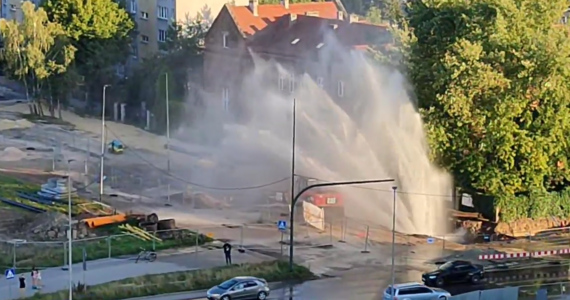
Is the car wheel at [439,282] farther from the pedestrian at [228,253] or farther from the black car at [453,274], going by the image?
the pedestrian at [228,253]

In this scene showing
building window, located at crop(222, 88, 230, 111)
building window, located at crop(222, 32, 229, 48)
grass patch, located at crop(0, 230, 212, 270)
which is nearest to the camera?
A: grass patch, located at crop(0, 230, 212, 270)

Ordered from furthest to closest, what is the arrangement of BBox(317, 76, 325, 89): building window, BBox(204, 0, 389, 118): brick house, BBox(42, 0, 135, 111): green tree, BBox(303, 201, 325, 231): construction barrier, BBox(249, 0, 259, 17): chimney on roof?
BBox(42, 0, 135, 111): green tree, BBox(249, 0, 259, 17): chimney on roof, BBox(204, 0, 389, 118): brick house, BBox(317, 76, 325, 89): building window, BBox(303, 201, 325, 231): construction barrier

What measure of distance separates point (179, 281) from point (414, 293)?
973 cm

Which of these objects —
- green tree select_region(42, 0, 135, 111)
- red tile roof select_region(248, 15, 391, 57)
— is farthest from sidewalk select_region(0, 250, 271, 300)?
green tree select_region(42, 0, 135, 111)

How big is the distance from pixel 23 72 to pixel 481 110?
43467 millimetres

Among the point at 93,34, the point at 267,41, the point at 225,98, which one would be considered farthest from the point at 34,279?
the point at 93,34

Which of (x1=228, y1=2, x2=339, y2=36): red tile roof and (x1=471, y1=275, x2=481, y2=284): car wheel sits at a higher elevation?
(x1=228, y1=2, x2=339, y2=36): red tile roof

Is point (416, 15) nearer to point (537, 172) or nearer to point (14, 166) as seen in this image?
point (537, 172)

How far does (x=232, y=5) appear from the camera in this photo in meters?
82.6

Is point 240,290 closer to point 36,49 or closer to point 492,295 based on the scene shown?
point 492,295

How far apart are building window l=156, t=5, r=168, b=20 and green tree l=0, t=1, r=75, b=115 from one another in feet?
30.7

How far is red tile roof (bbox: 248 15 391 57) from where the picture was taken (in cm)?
7256

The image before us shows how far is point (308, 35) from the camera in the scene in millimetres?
75375

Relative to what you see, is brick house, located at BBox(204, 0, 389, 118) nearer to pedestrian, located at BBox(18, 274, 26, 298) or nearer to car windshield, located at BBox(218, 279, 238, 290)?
car windshield, located at BBox(218, 279, 238, 290)
